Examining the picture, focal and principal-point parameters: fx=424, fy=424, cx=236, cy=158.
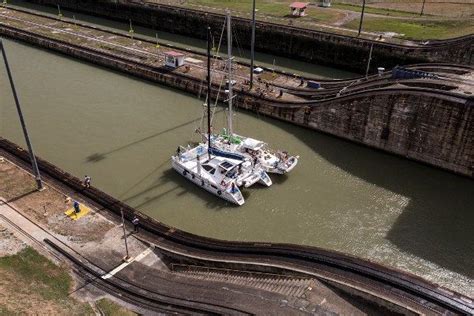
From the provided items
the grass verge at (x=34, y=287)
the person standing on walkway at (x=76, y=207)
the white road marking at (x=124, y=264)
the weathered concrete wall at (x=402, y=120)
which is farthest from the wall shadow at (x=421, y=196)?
the person standing on walkway at (x=76, y=207)

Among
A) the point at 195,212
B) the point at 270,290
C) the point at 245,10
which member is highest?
the point at 245,10

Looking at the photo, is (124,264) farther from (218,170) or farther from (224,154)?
(224,154)

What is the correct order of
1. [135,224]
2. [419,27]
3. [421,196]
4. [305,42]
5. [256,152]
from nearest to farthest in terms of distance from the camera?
[135,224] → [421,196] → [256,152] → [305,42] → [419,27]

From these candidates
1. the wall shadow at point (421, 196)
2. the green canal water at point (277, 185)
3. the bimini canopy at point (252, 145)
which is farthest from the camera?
the bimini canopy at point (252, 145)

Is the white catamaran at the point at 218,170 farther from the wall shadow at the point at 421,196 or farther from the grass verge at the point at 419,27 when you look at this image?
the grass verge at the point at 419,27

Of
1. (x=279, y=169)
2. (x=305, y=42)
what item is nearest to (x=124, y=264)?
(x=279, y=169)

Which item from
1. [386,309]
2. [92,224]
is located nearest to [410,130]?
[386,309]

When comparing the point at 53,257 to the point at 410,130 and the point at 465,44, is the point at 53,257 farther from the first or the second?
the point at 465,44
